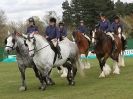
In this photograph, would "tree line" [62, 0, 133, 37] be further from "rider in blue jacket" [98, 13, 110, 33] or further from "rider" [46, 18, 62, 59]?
"rider" [46, 18, 62, 59]

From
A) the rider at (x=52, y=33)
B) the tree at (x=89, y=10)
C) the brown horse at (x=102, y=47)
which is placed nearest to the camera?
the rider at (x=52, y=33)

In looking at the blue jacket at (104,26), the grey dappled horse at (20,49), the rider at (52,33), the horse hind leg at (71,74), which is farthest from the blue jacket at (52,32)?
the blue jacket at (104,26)

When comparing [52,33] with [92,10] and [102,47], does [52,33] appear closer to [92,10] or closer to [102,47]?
[102,47]

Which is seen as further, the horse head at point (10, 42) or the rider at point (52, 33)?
the rider at point (52, 33)

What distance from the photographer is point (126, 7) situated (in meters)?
96.6

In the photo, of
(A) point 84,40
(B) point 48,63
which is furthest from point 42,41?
(A) point 84,40

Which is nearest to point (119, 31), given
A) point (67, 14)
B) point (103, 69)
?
point (103, 69)

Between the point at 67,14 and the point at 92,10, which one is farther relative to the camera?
the point at 67,14

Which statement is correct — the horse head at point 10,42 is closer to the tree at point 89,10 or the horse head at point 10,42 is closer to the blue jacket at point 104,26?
the blue jacket at point 104,26

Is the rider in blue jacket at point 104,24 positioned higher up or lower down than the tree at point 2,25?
higher up

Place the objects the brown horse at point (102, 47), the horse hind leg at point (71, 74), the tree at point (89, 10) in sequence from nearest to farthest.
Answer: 1. the horse hind leg at point (71, 74)
2. the brown horse at point (102, 47)
3. the tree at point (89, 10)

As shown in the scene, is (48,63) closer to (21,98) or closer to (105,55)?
(21,98)

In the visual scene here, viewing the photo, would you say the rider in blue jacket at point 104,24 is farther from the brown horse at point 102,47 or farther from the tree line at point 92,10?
the tree line at point 92,10

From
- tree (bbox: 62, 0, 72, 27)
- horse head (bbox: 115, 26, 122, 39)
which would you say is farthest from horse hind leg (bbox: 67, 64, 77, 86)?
tree (bbox: 62, 0, 72, 27)
